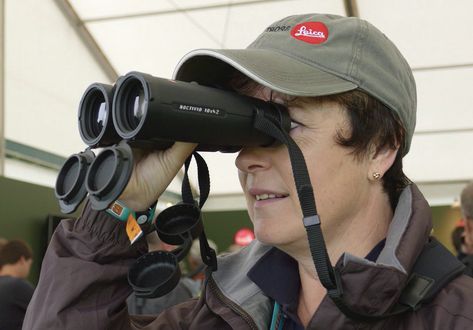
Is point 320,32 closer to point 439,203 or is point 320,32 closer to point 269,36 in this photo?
point 269,36

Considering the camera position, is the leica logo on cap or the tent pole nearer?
the leica logo on cap

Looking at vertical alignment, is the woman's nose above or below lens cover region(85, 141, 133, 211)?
below

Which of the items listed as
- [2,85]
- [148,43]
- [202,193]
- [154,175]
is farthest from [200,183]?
[148,43]

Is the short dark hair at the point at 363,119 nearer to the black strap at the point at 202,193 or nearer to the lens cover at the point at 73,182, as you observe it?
the black strap at the point at 202,193

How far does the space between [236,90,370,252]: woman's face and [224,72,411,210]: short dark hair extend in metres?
0.01

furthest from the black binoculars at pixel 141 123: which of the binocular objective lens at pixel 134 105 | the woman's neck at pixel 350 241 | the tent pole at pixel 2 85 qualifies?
the tent pole at pixel 2 85

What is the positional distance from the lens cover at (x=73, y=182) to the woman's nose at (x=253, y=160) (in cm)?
26

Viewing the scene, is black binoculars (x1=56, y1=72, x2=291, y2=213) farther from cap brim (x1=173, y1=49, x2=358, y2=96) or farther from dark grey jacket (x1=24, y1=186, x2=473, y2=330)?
dark grey jacket (x1=24, y1=186, x2=473, y2=330)

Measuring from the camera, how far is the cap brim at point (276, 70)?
0.98m

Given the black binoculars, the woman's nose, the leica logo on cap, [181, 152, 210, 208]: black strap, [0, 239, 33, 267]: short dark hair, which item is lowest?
[0, 239, 33, 267]: short dark hair

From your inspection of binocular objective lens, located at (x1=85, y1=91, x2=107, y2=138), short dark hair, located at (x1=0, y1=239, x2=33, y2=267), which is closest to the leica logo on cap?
binocular objective lens, located at (x1=85, y1=91, x2=107, y2=138)

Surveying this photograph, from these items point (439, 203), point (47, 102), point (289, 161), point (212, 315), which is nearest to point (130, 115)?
point (289, 161)

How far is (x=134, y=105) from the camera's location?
3.11 feet

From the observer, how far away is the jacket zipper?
1.14m
